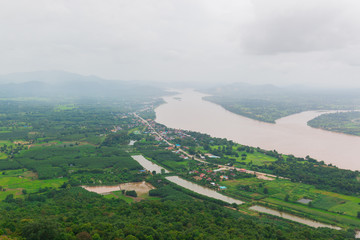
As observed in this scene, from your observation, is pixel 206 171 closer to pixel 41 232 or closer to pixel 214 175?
pixel 214 175

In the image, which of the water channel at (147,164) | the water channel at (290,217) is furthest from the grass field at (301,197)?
the water channel at (147,164)

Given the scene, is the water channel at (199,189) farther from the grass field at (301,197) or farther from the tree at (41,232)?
the tree at (41,232)

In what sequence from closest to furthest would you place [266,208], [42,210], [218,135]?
[42,210]
[266,208]
[218,135]

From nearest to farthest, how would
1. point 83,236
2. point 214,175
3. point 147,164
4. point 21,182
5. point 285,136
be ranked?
point 83,236, point 21,182, point 214,175, point 147,164, point 285,136

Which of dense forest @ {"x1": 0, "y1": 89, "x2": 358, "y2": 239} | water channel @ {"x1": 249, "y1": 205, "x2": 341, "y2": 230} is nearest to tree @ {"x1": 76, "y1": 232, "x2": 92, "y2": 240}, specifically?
dense forest @ {"x1": 0, "y1": 89, "x2": 358, "y2": 239}

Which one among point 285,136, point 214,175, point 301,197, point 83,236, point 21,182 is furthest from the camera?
point 285,136

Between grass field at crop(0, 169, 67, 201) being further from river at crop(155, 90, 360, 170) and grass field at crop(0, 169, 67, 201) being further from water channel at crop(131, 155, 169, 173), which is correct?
river at crop(155, 90, 360, 170)

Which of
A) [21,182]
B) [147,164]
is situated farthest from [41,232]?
[147,164]

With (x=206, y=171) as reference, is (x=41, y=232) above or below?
above

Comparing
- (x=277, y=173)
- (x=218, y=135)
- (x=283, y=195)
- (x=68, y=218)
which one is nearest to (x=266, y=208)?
(x=283, y=195)

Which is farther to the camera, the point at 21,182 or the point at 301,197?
the point at 21,182

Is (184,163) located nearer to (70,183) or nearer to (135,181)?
(135,181)
